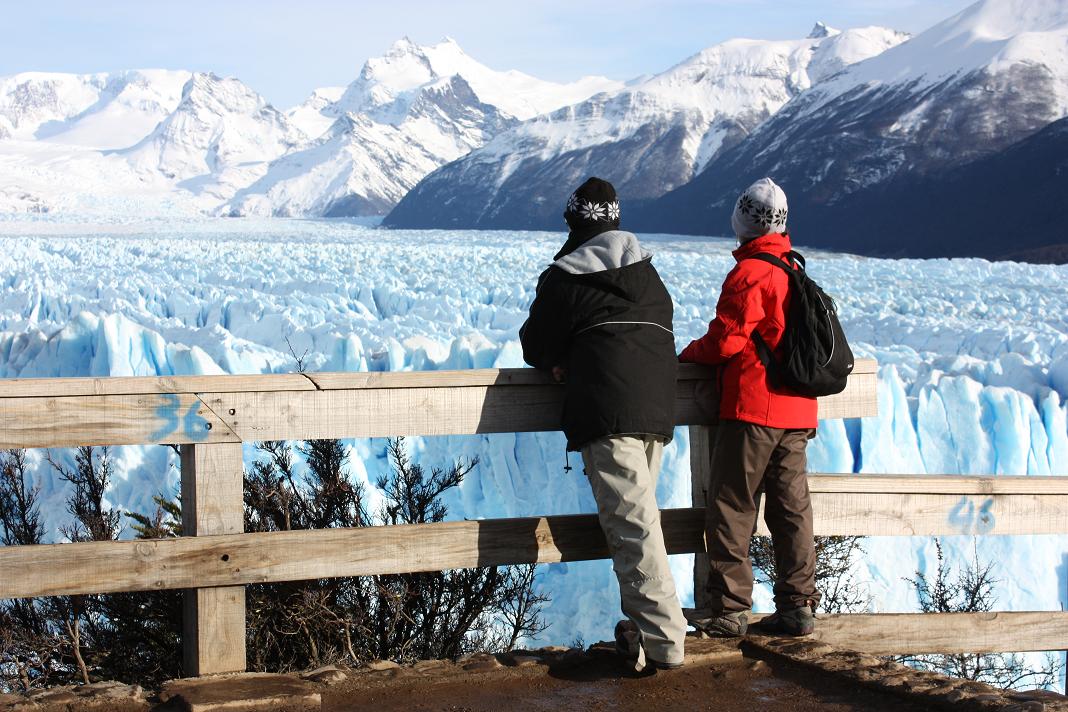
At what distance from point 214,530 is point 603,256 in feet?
3.33

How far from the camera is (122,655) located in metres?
4.00

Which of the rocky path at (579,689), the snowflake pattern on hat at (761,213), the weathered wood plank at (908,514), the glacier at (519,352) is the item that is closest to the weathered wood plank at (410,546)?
the weathered wood plank at (908,514)

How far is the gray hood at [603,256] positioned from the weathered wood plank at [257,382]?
0.88ft

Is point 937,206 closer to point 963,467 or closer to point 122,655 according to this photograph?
point 963,467

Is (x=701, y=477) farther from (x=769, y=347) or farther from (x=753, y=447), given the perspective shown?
(x=769, y=347)

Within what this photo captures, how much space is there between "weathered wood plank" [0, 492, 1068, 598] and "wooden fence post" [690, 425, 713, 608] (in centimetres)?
5

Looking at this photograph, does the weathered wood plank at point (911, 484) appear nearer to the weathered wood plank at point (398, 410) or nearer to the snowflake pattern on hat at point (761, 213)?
the weathered wood plank at point (398, 410)

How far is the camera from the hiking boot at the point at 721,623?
8.77 ft

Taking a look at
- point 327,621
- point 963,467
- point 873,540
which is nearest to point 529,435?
point 873,540

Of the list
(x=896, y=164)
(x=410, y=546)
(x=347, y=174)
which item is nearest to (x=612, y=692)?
(x=410, y=546)

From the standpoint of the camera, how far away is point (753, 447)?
2.62 metres

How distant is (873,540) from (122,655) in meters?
4.89

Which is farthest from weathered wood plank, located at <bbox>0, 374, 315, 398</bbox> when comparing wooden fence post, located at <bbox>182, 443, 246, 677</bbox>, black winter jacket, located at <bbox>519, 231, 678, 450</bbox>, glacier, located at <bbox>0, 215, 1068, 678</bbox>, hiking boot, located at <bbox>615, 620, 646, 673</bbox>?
glacier, located at <bbox>0, 215, 1068, 678</bbox>

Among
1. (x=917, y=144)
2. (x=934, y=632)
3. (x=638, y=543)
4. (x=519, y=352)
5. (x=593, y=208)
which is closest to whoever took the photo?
(x=638, y=543)
